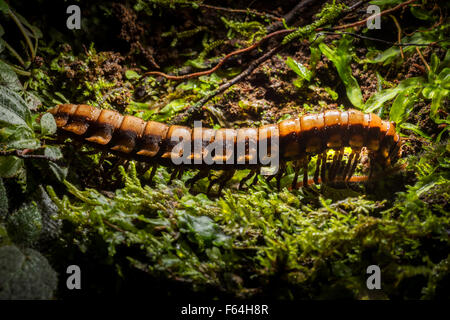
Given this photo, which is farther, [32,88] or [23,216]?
[32,88]

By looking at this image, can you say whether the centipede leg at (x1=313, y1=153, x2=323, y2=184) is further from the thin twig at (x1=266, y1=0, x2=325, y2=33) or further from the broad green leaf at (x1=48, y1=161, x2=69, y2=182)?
the broad green leaf at (x1=48, y1=161, x2=69, y2=182)

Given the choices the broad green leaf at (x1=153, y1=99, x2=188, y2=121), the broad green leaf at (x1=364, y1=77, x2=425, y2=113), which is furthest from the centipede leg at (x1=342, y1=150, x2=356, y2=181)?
the broad green leaf at (x1=153, y1=99, x2=188, y2=121)

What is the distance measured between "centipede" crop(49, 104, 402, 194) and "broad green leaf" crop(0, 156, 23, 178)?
600mm

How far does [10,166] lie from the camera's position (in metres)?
2.05

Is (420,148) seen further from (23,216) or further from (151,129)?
(23,216)

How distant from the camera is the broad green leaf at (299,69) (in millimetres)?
3461

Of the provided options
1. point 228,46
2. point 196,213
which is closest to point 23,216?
point 196,213

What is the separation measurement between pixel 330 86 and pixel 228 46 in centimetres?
144

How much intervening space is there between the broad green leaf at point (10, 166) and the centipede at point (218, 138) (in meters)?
0.60

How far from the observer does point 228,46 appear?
3998mm

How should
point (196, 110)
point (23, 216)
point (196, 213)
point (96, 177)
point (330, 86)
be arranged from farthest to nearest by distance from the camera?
point (330, 86) < point (196, 110) < point (96, 177) < point (196, 213) < point (23, 216)

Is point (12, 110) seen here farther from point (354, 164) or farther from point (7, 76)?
point (354, 164)

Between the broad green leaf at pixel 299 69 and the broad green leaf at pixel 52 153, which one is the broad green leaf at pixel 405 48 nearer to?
the broad green leaf at pixel 299 69

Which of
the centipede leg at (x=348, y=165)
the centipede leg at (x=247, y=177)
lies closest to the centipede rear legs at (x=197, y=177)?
the centipede leg at (x=247, y=177)
